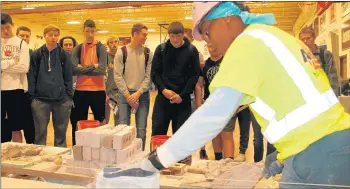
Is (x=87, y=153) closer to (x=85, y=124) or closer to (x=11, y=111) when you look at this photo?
(x=85, y=124)

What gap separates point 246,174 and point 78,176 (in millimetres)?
762

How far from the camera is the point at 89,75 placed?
3666 mm


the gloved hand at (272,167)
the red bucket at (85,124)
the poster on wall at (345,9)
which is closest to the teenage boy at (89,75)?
the red bucket at (85,124)

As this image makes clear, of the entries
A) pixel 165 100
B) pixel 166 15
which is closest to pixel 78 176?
pixel 165 100

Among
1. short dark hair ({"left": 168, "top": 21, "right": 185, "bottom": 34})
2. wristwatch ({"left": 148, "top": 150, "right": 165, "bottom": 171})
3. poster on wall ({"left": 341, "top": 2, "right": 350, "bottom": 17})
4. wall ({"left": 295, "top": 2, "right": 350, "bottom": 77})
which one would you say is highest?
poster on wall ({"left": 341, "top": 2, "right": 350, "bottom": 17})

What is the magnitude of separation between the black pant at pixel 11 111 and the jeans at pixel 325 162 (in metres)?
2.80

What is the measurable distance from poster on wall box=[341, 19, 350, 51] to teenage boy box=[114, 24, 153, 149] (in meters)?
3.06

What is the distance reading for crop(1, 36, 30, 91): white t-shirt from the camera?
314 cm

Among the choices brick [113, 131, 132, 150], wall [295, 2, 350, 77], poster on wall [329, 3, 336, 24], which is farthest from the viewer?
poster on wall [329, 3, 336, 24]

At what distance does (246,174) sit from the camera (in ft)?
5.41

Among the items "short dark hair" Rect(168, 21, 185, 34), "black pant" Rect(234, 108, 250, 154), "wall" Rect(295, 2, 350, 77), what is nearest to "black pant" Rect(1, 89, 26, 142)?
"short dark hair" Rect(168, 21, 185, 34)

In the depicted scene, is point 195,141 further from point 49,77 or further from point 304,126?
point 49,77

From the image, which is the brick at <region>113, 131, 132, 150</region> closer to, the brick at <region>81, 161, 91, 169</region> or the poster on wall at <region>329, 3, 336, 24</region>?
the brick at <region>81, 161, 91, 169</region>

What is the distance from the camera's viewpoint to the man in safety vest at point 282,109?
3.18 feet
